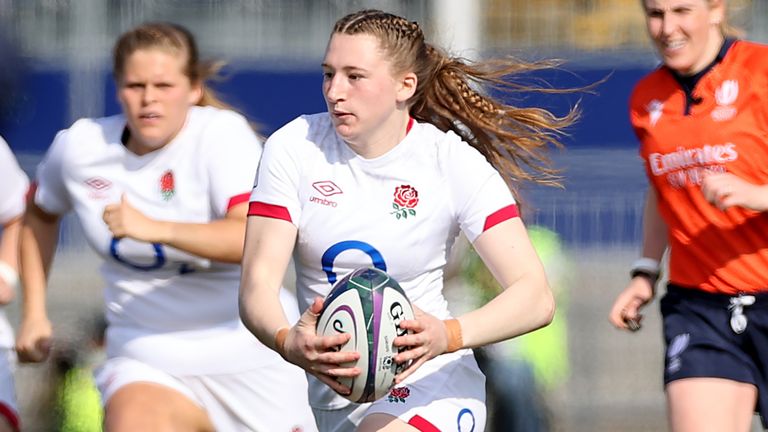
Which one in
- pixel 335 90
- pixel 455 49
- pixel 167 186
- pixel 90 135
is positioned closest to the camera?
pixel 335 90

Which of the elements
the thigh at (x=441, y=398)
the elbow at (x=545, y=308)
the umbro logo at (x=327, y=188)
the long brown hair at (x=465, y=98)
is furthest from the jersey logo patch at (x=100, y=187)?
the elbow at (x=545, y=308)

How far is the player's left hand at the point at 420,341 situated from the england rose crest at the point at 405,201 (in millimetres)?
404

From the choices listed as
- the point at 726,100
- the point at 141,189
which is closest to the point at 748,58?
the point at 726,100

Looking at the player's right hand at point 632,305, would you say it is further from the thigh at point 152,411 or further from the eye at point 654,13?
the thigh at point 152,411

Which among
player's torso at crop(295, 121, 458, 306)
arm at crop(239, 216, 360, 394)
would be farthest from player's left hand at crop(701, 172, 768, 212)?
arm at crop(239, 216, 360, 394)

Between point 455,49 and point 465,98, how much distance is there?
313 cm

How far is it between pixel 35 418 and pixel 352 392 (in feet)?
10.5

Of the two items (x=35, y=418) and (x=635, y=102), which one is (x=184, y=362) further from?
(x=35, y=418)

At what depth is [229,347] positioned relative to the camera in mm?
4785

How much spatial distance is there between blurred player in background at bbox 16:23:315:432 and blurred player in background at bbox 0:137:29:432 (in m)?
0.07

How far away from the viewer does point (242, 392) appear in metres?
4.78

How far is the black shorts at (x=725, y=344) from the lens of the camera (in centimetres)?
454

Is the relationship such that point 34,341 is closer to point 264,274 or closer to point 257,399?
point 257,399

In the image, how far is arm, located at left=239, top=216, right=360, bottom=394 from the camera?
3658 millimetres
